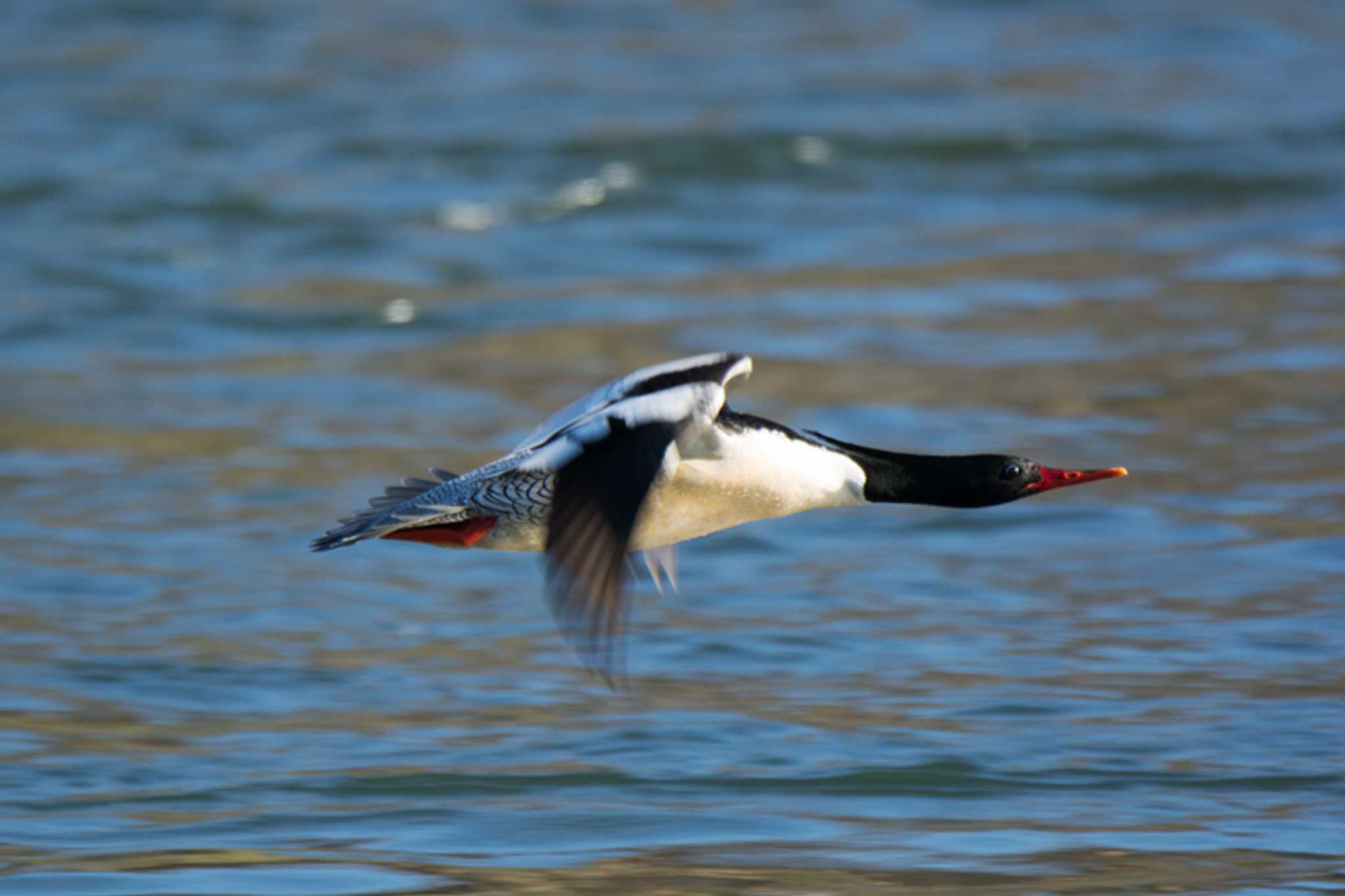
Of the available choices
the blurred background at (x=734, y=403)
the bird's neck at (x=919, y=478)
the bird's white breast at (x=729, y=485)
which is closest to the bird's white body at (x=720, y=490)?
the bird's white breast at (x=729, y=485)

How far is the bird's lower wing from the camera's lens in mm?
4953

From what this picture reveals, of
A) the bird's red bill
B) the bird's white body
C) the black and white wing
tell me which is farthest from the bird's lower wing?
the bird's red bill

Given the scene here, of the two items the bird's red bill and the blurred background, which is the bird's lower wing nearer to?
the blurred background

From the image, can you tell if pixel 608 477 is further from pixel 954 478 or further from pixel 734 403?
pixel 734 403

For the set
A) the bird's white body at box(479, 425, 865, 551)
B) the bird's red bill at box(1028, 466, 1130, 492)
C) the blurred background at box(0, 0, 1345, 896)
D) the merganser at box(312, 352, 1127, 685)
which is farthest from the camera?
the bird's red bill at box(1028, 466, 1130, 492)

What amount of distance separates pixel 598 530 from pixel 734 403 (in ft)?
19.2

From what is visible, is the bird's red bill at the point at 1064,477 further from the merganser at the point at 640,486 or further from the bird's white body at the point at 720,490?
the bird's white body at the point at 720,490

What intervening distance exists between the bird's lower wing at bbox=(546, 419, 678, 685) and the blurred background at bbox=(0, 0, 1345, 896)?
0.97m

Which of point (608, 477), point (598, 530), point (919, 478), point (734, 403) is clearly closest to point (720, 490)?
point (919, 478)

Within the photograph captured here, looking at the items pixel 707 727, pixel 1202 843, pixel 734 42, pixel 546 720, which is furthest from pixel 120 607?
pixel 734 42

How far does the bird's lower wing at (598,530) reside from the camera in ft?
16.3

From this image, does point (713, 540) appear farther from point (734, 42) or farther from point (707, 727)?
point (734, 42)

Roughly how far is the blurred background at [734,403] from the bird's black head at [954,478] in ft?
2.29

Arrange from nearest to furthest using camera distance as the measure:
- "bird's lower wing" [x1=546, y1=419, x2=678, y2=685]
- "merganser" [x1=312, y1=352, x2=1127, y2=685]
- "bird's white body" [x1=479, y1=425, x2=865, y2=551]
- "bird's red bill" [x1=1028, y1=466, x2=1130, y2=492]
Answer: "bird's lower wing" [x1=546, y1=419, x2=678, y2=685] → "merganser" [x1=312, y1=352, x2=1127, y2=685] → "bird's white body" [x1=479, y1=425, x2=865, y2=551] → "bird's red bill" [x1=1028, y1=466, x2=1130, y2=492]
